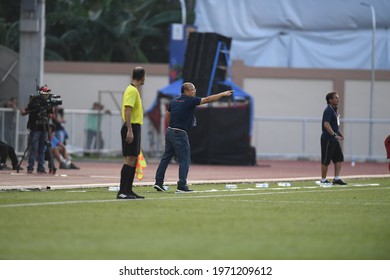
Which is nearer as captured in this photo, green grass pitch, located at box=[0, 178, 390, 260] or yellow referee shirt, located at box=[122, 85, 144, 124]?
green grass pitch, located at box=[0, 178, 390, 260]

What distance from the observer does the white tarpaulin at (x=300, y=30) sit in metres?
57.1

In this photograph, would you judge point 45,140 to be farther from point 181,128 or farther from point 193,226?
point 193,226

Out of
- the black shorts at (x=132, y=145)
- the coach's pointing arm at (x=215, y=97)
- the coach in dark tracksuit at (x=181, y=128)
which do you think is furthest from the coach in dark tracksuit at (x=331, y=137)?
the black shorts at (x=132, y=145)

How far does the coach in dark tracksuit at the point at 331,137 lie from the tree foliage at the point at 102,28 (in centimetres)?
3484

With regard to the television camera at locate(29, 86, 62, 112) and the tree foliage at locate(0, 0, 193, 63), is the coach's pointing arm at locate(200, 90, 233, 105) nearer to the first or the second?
the television camera at locate(29, 86, 62, 112)

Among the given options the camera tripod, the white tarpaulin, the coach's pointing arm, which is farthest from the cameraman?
the white tarpaulin

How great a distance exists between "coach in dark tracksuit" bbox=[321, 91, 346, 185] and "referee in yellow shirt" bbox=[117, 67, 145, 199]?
687 centimetres

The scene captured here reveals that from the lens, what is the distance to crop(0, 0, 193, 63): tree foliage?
5694cm

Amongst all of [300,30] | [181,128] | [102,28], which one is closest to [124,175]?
[181,128]

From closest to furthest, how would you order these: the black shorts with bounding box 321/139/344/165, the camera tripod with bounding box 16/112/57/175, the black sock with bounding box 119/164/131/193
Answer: the black sock with bounding box 119/164/131/193, the black shorts with bounding box 321/139/344/165, the camera tripod with bounding box 16/112/57/175

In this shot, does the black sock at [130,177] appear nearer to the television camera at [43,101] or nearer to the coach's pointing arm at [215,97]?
the coach's pointing arm at [215,97]

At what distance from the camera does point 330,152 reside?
22734mm

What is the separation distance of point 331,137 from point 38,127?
6890mm

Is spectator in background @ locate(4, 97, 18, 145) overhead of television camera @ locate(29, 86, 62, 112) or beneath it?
beneath
